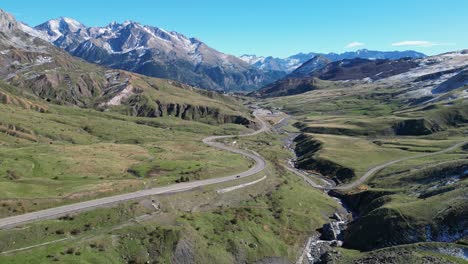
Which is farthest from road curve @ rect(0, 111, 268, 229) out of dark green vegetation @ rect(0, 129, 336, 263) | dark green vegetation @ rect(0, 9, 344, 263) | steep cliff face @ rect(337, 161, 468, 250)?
steep cliff face @ rect(337, 161, 468, 250)

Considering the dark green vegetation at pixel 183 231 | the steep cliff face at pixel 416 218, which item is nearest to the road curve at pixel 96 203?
the dark green vegetation at pixel 183 231

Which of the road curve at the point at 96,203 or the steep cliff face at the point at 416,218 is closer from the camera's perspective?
the road curve at the point at 96,203

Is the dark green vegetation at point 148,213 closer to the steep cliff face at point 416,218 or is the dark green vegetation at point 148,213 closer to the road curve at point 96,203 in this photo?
the road curve at point 96,203

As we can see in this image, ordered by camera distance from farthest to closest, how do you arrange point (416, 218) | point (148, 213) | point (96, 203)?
point (416, 218) < point (148, 213) < point (96, 203)

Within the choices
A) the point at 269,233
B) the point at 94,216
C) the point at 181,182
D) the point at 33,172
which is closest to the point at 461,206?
the point at 269,233

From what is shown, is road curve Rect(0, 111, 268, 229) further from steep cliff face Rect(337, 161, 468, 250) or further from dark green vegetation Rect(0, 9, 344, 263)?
steep cliff face Rect(337, 161, 468, 250)

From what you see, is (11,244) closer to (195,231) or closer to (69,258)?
(69,258)

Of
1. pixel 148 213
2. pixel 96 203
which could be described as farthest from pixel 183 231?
pixel 96 203

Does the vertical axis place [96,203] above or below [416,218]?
above

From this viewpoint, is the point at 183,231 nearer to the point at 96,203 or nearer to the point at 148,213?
the point at 148,213

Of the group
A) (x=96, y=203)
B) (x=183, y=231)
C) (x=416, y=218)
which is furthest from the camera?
(x=416, y=218)

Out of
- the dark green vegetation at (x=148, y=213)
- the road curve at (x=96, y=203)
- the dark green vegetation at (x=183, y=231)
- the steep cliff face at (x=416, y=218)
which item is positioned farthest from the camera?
the steep cliff face at (x=416, y=218)

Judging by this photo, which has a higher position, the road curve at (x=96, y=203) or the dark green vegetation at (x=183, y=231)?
the road curve at (x=96, y=203)
